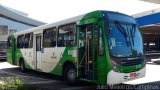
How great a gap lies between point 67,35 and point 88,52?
2022 mm

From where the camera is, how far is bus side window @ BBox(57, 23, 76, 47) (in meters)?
12.2

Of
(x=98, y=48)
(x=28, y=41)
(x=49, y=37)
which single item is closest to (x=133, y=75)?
(x=98, y=48)

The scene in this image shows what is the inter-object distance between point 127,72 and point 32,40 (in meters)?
8.41

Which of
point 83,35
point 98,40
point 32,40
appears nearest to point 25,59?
point 32,40

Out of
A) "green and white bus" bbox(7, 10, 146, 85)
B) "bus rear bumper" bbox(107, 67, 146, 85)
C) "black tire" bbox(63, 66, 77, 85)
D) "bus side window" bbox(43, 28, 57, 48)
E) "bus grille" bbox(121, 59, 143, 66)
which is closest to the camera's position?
"bus rear bumper" bbox(107, 67, 146, 85)

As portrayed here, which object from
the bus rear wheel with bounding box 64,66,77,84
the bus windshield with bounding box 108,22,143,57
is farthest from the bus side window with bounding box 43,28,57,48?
the bus windshield with bounding box 108,22,143,57

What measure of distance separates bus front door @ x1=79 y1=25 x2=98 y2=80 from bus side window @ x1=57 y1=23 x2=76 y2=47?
0.64 metres

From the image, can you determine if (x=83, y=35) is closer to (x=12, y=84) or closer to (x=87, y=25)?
(x=87, y=25)

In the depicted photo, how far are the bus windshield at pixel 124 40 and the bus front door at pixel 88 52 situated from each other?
666mm

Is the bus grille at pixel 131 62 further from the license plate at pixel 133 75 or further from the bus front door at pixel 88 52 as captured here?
the bus front door at pixel 88 52

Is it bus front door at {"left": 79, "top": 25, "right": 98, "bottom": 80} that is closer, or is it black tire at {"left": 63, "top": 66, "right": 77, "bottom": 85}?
bus front door at {"left": 79, "top": 25, "right": 98, "bottom": 80}

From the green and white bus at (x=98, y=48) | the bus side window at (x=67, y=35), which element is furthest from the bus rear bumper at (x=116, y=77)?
the bus side window at (x=67, y=35)

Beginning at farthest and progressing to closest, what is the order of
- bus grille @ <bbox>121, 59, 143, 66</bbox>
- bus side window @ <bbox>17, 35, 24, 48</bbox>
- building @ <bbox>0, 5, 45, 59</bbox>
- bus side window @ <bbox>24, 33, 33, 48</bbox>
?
1. building @ <bbox>0, 5, 45, 59</bbox>
2. bus side window @ <bbox>17, 35, 24, 48</bbox>
3. bus side window @ <bbox>24, 33, 33, 48</bbox>
4. bus grille @ <bbox>121, 59, 143, 66</bbox>

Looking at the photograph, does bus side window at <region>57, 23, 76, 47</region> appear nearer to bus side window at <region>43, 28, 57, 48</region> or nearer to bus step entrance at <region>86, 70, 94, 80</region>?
bus side window at <region>43, 28, 57, 48</region>
